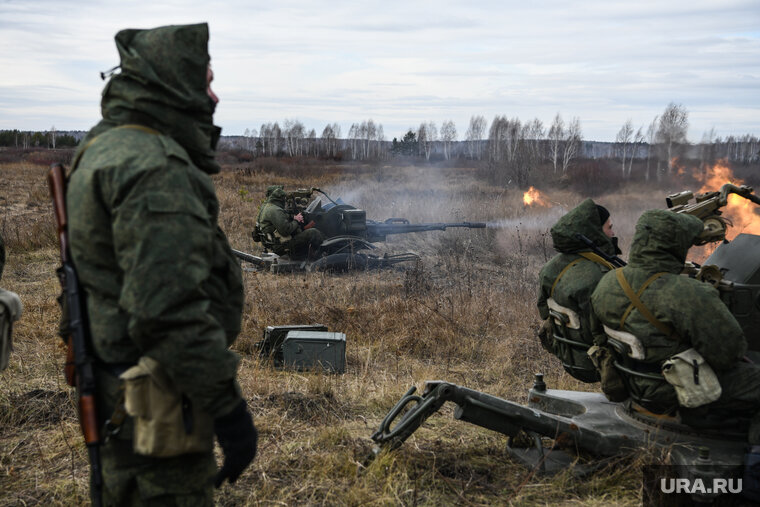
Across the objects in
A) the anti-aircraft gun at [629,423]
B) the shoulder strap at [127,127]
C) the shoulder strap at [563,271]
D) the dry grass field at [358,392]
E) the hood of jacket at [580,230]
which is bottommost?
the dry grass field at [358,392]

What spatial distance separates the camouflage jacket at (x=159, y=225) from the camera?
2.05m

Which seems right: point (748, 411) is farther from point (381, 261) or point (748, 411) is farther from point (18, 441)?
point (381, 261)

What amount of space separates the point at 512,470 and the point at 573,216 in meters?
1.90

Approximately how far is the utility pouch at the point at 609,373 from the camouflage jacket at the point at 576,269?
29 centimetres

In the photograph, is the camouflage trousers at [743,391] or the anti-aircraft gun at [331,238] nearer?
the camouflage trousers at [743,391]

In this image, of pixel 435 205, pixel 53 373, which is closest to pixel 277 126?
pixel 435 205

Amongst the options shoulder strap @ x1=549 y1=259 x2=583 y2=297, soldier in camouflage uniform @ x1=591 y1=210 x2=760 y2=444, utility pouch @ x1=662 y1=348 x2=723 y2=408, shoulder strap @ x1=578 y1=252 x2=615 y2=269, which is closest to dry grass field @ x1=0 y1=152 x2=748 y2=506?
utility pouch @ x1=662 y1=348 x2=723 y2=408

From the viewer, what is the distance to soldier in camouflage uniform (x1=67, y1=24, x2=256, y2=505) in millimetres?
2051

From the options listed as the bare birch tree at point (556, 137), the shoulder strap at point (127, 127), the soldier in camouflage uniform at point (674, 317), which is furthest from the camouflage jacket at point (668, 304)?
the bare birch tree at point (556, 137)

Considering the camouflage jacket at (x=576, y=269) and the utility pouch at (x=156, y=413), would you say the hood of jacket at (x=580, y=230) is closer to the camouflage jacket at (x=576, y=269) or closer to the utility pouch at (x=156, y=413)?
the camouflage jacket at (x=576, y=269)

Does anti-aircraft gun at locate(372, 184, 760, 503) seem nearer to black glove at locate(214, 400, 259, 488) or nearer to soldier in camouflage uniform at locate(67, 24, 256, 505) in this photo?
black glove at locate(214, 400, 259, 488)

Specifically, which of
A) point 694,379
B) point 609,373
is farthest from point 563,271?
point 694,379

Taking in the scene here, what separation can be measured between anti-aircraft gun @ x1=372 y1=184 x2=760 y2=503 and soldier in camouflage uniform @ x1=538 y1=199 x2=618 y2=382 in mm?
353

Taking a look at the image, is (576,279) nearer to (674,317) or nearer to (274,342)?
(674,317)
